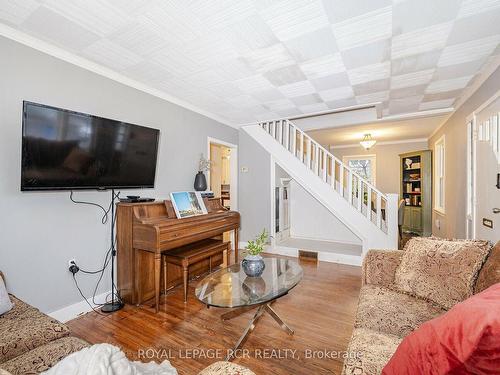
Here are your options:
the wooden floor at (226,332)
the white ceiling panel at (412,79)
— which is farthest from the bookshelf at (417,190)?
the wooden floor at (226,332)

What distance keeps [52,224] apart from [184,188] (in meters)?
1.63

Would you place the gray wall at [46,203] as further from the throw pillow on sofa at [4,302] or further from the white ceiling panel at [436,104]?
the white ceiling panel at [436,104]

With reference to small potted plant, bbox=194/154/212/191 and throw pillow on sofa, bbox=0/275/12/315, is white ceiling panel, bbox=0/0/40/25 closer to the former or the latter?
throw pillow on sofa, bbox=0/275/12/315

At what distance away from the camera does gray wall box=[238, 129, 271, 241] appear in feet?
14.8

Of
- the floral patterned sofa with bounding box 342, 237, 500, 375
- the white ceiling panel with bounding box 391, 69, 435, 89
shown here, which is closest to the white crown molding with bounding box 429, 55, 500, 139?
the white ceiling panel with bounding box 391, 69, 435, 89

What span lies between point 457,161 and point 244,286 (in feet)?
12.6

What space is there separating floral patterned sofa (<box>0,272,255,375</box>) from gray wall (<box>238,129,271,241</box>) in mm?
3437

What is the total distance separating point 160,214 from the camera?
2801mm

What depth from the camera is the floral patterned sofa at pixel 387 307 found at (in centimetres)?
112

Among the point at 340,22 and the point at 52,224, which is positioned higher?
the point at 340,22

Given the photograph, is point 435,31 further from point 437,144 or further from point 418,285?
point 437,144

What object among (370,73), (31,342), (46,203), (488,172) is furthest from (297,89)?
(31,342)

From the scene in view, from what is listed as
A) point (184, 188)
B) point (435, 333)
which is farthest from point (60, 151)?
point (435, 333)

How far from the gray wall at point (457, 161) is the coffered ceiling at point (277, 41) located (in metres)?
0.24
